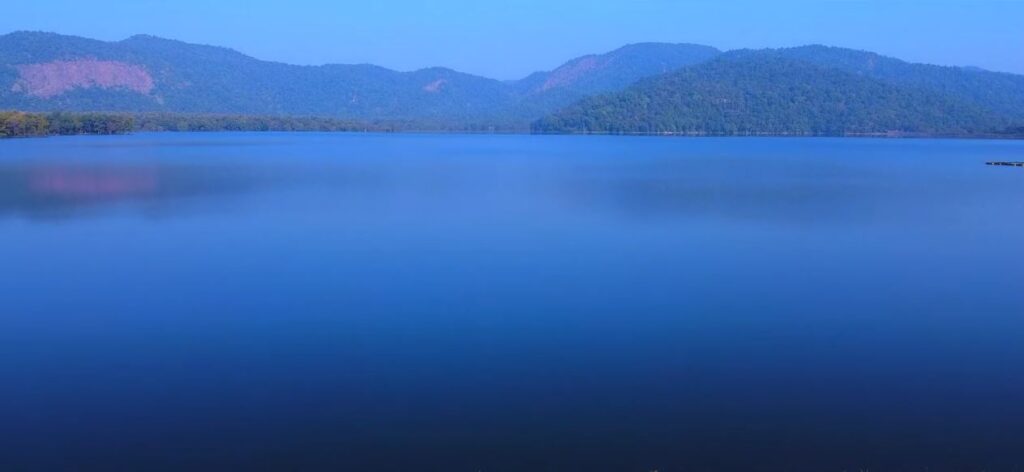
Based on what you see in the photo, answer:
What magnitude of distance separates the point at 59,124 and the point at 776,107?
76106mm

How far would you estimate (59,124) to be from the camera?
219 feet

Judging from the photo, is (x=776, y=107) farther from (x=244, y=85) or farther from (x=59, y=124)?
(x=244, y=85)

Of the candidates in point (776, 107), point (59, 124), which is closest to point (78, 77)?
point (59, 124)

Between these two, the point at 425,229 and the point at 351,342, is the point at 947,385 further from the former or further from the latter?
the point at 425,229

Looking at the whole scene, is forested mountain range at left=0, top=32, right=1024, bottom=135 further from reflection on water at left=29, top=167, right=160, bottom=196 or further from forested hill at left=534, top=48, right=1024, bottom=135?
reflection on water at left=29, top=167, right=160, bottom=196

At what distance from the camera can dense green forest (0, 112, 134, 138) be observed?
193 ft

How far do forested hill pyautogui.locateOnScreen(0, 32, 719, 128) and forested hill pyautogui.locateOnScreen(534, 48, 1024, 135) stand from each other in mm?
23607

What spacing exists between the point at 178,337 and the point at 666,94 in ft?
337

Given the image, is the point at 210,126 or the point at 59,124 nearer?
the point at 59,124

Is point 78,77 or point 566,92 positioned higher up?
point 78,77

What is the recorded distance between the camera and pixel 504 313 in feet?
30.6

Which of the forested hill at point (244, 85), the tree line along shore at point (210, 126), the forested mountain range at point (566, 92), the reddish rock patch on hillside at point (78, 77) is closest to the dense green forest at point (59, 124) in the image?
the tree line along shore at point (210, 126)

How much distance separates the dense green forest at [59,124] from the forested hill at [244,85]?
4487 cm

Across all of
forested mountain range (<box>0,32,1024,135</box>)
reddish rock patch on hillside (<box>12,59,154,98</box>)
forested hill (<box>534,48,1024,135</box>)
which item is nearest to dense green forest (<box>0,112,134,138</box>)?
forested mountain range (<box>0,32,1024,135</box>)
